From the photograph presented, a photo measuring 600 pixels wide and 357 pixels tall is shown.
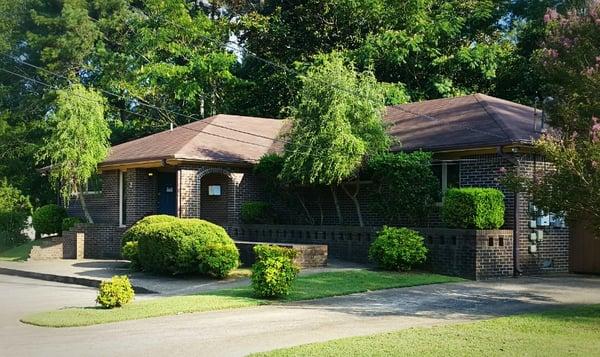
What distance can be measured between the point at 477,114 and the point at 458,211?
489cm

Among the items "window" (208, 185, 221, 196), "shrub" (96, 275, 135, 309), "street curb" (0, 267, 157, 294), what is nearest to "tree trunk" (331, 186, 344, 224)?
"window" (208, 185, 221, 196)

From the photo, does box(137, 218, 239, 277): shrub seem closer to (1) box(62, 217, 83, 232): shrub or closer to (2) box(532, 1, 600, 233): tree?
(2) box(532, 1, 600, 233): tree

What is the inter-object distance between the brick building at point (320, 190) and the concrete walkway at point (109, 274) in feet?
6.44

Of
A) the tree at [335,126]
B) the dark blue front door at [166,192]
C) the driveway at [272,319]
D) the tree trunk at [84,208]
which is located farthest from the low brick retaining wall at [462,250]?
the tree trunk at [84,208]

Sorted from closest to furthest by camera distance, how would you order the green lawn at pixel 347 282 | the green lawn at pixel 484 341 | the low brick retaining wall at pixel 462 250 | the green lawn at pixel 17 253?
1. the green lawn at pixel 484 341
2. the green lawn at pixel 347 282
3. the low brick retaining wall at pixel 462 250
4. the green lawn at pixel 17 253

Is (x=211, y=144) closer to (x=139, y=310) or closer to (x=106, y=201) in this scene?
(x=106, y=201)

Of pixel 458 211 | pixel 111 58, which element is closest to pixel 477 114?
pixel 458 211

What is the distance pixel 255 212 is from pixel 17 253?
9880 mm

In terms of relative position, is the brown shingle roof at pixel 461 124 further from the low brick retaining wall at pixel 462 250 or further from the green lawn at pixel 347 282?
the green lawn at pixel 347 282

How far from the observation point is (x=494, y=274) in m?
17.9

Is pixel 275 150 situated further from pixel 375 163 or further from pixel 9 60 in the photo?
pixel 9 60

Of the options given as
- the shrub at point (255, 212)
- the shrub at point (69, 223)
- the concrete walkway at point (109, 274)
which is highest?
the shrub at point (255, 212)

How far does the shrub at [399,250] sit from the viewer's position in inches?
701

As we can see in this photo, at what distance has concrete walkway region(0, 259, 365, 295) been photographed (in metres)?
16.2
